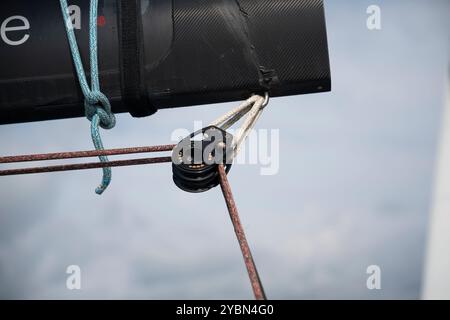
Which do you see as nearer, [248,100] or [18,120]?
[248,100]

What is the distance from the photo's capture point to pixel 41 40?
8.63 ft

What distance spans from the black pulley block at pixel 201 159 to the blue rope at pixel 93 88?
1.17 ft

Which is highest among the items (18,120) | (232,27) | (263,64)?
(232,27)

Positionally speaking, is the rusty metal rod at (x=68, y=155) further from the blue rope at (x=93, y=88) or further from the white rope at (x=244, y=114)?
the white rope at (x=244, y=114)

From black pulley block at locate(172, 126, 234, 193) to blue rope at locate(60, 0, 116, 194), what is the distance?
36 centimetres

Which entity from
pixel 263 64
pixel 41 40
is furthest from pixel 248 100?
pixel 41 40

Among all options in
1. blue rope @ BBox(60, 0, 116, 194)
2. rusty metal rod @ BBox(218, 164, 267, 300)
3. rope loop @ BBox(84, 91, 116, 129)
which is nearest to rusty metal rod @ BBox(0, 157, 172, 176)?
blue rope @ BBox(60, 0, 116, 194)

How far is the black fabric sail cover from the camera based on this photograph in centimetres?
245

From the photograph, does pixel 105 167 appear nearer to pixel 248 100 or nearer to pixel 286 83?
pixel 248 100

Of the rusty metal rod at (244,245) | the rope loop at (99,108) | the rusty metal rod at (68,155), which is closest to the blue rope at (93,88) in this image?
the rope loop at (99,108)

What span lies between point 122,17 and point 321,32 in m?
0.84

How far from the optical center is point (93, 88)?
256 centimetres

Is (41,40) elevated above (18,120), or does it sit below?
above

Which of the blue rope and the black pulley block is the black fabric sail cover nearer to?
the blue rope
